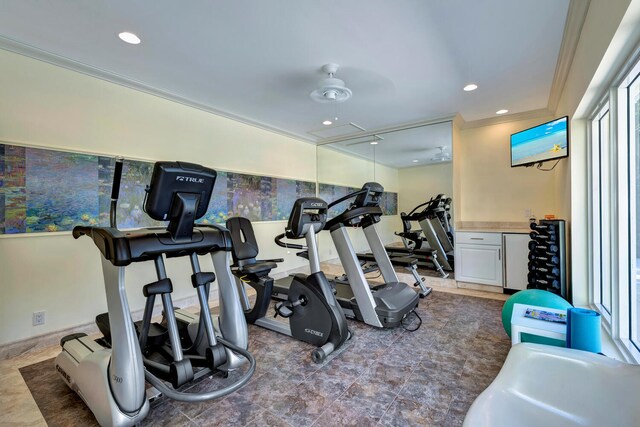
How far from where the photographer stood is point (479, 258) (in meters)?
4.24

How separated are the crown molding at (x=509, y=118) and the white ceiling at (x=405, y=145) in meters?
0.53

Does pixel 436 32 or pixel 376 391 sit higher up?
pixel 436 32

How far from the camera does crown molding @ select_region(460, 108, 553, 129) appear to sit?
14.0 feet

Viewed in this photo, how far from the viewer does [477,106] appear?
412 cm

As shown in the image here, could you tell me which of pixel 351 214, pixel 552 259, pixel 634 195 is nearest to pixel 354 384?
pixel 351 214

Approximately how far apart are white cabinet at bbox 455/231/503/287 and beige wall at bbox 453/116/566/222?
52 cm

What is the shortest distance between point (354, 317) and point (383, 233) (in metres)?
2.38

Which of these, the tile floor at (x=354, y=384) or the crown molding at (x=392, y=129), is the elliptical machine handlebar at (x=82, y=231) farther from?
the crown molding at (x=392, y=129)

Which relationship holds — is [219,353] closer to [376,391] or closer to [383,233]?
[376,391]

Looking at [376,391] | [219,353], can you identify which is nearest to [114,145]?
[219,353]

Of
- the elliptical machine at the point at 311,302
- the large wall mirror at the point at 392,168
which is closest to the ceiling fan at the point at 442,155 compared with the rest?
the large wall mirror at the point at 392,168

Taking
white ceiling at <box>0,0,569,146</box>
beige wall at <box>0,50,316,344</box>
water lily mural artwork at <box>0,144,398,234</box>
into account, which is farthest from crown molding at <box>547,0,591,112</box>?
water lily mural artwork at <box>0,144,398,234</box>

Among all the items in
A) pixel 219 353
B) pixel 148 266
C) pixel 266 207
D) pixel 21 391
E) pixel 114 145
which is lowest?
pixel 21 391

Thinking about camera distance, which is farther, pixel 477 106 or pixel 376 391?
pixel 477 106
